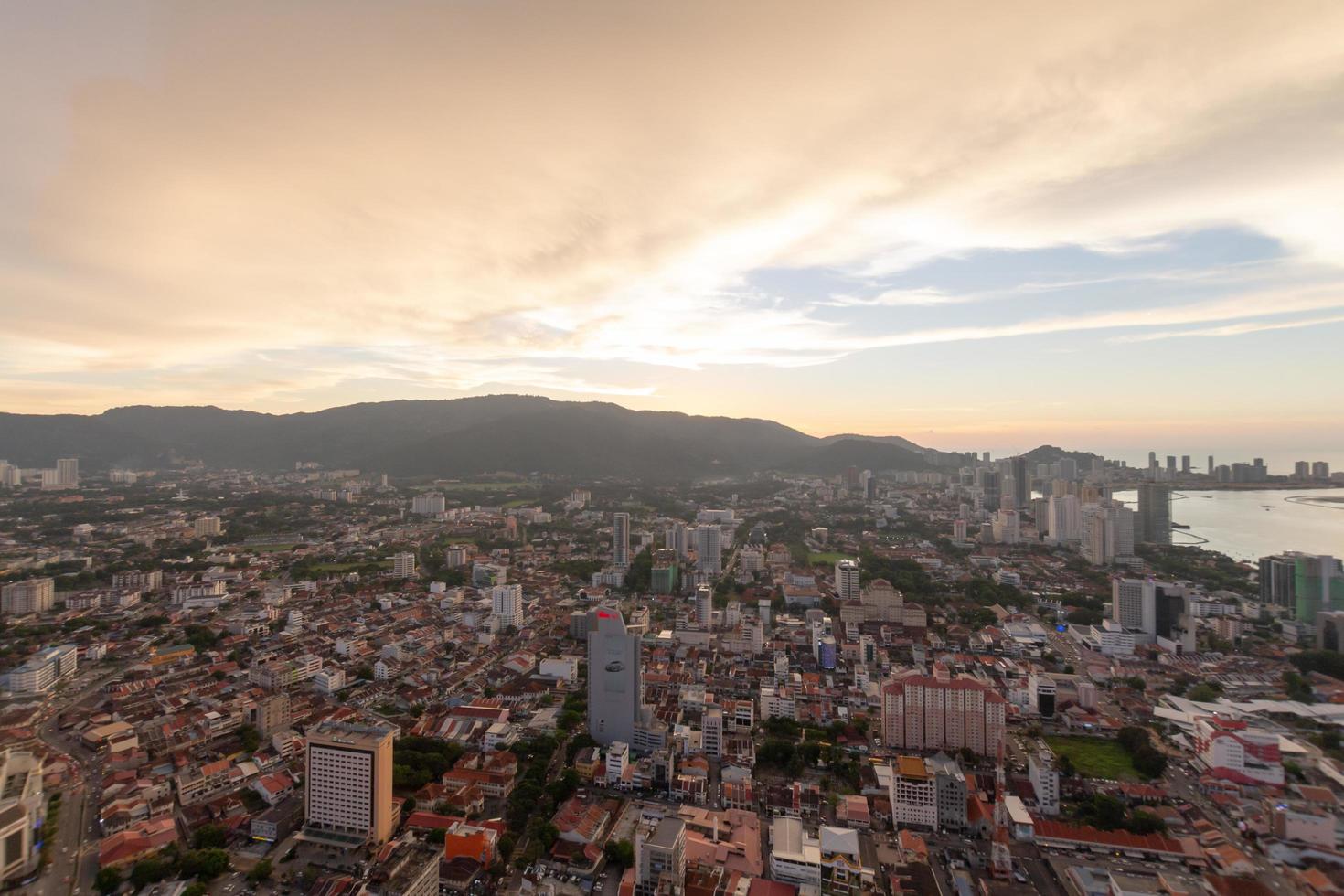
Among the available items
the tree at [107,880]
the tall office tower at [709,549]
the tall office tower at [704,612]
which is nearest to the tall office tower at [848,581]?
the tall office tower at [704,612]

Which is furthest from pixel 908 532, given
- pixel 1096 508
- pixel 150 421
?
pixel 150 421

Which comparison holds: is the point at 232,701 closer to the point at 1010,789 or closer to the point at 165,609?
the point at 165,609

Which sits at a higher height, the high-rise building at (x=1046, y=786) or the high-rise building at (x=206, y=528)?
the high-rise building at (x=206, y=528)

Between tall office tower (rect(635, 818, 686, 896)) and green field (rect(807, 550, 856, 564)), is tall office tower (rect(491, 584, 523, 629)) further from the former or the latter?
green field (rect(807, 550, 856, 564))

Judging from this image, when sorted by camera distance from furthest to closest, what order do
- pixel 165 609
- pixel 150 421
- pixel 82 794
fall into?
pixel 150 421
pixel 165 609
pixel 82 794

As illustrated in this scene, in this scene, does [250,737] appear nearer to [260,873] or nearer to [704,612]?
[260,873]

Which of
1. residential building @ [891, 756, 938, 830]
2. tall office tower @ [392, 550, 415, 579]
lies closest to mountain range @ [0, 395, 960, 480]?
tall office tower @ [392, 550, 415, 579]

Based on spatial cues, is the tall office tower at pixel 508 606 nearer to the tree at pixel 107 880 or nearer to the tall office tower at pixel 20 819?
the tall office tower at pixel 20 819
